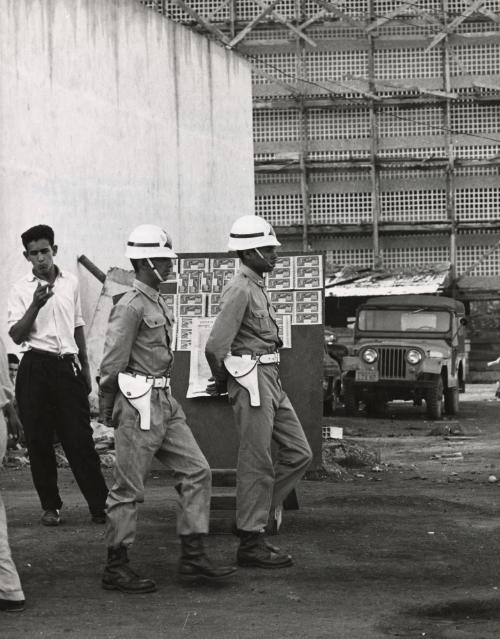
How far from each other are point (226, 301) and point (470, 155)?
30921 mm

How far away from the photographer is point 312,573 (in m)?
7.90

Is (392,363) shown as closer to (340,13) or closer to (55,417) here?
(55,417)

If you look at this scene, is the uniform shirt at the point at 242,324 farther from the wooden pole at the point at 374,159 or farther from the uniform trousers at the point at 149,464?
the wooden pole at the point at 374,159

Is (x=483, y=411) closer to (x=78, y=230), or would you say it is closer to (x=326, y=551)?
(x=78, y=230)

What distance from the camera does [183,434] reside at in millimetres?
7715

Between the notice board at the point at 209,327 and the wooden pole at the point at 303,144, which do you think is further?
the wooden pole at the point at 303,144

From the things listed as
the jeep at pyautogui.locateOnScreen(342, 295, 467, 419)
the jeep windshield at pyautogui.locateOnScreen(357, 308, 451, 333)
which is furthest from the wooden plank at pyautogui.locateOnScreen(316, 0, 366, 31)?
the jeep windshield at pyautogui.locateOnScreen(357, 308, 451, 333)

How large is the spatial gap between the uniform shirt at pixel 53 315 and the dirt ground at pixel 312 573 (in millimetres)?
1269

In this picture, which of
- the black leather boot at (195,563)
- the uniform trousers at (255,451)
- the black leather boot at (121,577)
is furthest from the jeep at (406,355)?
the black leather boot at (121,577)

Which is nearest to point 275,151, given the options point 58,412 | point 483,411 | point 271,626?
point 483,411

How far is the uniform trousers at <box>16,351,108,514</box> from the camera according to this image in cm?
952

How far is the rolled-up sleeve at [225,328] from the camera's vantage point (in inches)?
322

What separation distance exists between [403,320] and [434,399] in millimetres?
2399

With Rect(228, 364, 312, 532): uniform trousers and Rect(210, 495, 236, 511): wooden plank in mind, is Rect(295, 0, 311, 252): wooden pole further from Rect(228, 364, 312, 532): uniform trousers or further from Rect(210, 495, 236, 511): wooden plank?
Rect(228, 364, 312, 532): uniform trousers
